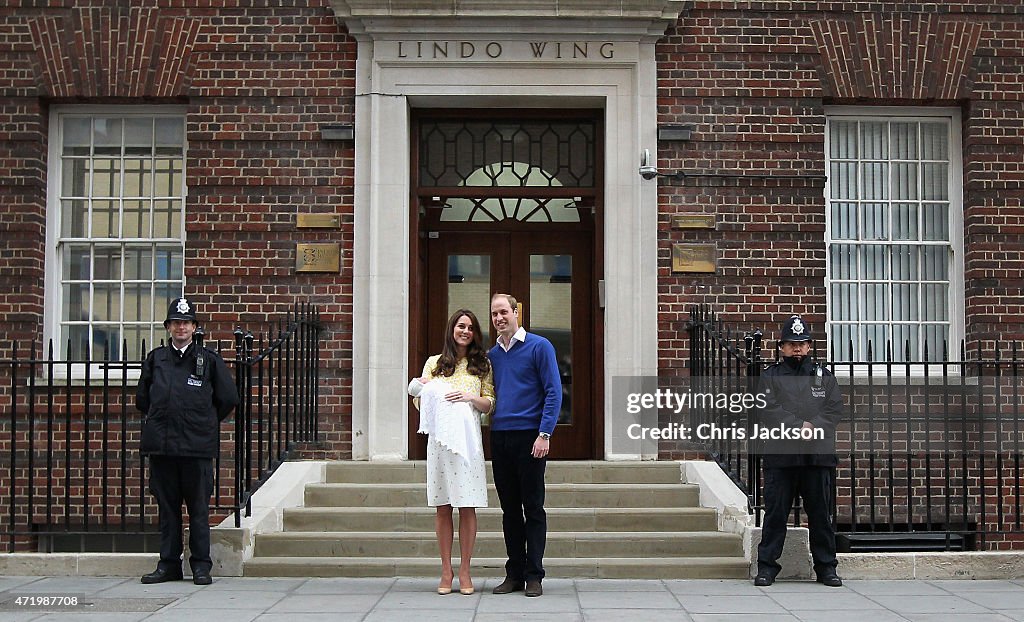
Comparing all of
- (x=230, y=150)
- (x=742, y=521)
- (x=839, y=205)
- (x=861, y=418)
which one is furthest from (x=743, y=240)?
(x=230, y=150)

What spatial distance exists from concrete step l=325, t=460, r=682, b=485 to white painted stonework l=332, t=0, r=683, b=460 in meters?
0.52

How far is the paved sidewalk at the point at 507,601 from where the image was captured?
22.4 ft

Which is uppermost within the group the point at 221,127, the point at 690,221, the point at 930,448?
the point at 221,127

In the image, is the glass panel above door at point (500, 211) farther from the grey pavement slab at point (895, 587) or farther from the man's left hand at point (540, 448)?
the grey pavement slab at point (895, 587)

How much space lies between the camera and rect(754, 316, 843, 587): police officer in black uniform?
7914 millimetres

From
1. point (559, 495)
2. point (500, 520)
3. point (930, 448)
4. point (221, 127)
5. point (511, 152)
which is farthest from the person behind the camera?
point (511, 152)

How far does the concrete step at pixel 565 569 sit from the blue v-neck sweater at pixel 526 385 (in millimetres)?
1368

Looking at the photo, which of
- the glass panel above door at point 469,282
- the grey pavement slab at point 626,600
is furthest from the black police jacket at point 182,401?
the glass panel above door at point 469,282

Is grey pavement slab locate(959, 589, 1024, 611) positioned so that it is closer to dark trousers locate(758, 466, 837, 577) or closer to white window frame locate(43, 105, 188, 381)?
dark trousers locate(758, 466, 837, 577)

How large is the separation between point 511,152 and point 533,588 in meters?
5.00

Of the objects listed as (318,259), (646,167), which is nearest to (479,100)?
(646,167)

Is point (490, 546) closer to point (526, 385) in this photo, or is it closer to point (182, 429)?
point (526, 385)

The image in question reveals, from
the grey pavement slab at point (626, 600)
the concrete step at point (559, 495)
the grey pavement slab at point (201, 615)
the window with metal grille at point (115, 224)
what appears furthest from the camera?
the window with metal grille at point (115, 224)

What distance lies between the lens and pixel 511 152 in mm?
11273
